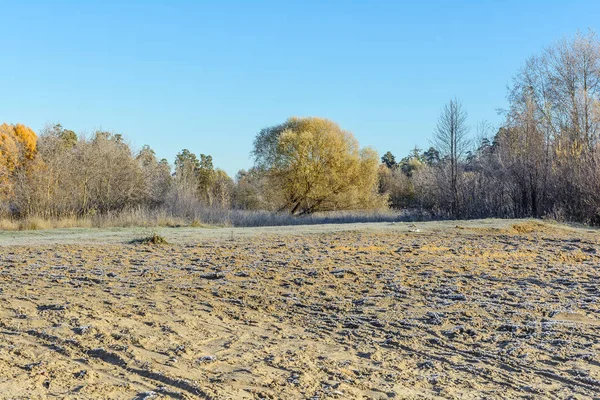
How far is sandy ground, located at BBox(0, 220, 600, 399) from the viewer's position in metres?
4.24

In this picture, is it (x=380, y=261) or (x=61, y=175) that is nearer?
(x=380, y=261)

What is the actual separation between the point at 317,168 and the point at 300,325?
38.1 meters

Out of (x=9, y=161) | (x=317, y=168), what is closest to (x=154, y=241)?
(x=9, y=161)

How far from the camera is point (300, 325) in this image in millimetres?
5934

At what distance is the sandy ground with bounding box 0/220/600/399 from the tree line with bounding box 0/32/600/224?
1521cm

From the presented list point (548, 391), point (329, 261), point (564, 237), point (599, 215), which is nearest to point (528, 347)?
point (548, 391)

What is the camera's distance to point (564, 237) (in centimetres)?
1439

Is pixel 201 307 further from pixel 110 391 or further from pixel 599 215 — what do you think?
pixel 599 215

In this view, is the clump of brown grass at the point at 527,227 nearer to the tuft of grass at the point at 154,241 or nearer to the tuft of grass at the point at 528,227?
the tuft of grass at the point at 528,227

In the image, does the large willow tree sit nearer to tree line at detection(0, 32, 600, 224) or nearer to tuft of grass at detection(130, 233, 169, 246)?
tree line at detection(0, 32, 600, 224)

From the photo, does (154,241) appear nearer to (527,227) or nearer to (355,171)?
(527,227)

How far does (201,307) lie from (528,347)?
11.6 ft

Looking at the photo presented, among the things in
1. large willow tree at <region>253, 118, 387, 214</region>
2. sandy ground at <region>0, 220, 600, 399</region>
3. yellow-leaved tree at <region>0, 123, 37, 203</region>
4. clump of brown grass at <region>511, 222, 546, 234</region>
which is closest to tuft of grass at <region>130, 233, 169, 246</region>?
sandy ground at <region>0, 220, 600, 399</region>

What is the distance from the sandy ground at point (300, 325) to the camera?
424cm
